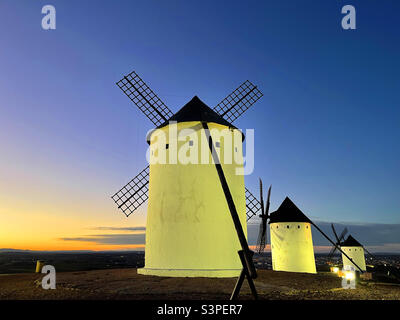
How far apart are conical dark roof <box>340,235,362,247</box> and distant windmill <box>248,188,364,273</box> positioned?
1420 cm

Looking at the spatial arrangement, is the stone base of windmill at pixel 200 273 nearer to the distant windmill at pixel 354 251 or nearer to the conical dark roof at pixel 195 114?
the conical dark roof at pixel 195 114

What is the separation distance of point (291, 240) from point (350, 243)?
664 inches

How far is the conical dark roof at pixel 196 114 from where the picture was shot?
39.4ft

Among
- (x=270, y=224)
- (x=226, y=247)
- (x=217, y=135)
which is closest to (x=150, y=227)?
(x=226, y=247)

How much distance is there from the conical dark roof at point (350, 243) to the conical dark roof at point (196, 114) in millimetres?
28222

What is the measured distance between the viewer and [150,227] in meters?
11.9

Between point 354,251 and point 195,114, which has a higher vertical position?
point 195,114

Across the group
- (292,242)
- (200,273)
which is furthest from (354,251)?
(200,273)

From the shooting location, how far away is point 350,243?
33.0m

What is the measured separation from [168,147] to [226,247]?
15.5 ft

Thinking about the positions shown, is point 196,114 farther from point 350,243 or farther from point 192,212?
point 350,243
